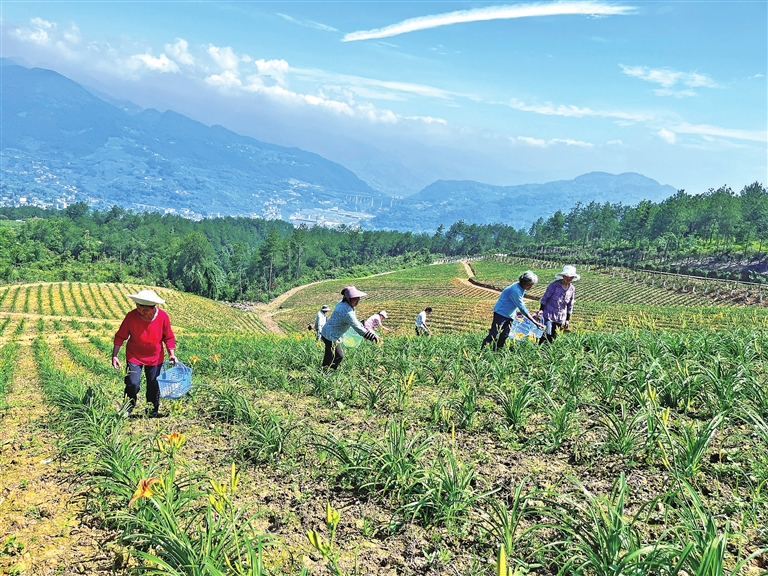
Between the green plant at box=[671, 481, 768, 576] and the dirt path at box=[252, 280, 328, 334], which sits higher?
the green plant at box=[671, 481, 768, 576]

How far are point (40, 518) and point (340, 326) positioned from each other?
4284 mm

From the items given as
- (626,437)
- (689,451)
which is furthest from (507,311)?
(689,451)

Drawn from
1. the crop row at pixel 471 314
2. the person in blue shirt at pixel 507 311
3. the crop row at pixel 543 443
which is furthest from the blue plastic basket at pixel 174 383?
the crop row at pixel 471 314

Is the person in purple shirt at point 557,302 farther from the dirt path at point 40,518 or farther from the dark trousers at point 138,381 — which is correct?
the dirt path at point 40,518

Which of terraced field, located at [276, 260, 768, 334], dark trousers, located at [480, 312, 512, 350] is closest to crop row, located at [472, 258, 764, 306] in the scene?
terraced field, located at [276, 260, 768, 334]

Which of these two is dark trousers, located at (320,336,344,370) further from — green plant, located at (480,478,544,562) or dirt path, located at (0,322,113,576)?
green plant, located at (480,478,544,562)

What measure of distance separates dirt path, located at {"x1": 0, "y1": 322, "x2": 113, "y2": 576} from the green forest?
75.7 meters

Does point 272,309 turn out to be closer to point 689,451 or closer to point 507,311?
point 507,311

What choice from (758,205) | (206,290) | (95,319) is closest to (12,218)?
(206,290)

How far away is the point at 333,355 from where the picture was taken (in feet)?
23.9

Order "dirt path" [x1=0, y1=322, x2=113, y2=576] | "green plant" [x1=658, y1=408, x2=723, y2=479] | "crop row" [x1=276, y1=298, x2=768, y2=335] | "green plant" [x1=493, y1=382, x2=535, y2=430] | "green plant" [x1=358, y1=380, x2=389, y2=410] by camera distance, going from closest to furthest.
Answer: "dirt path" [x1=0, y1=322, x2=113, y2=576] → "green plant" [x1=658, y1=408, x2=723, y2=479] → "green plant" [x1=493, y1=382, x2=535, y2=430] → "green plant" [x1=358, y1=380, x2=389, y2=410] → "crop row" [x1=276, y1=298, x2=768, y2=335]

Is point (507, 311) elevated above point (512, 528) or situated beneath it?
elevated above

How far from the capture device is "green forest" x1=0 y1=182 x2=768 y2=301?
79.2 m

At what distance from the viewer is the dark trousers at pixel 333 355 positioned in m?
7.18
